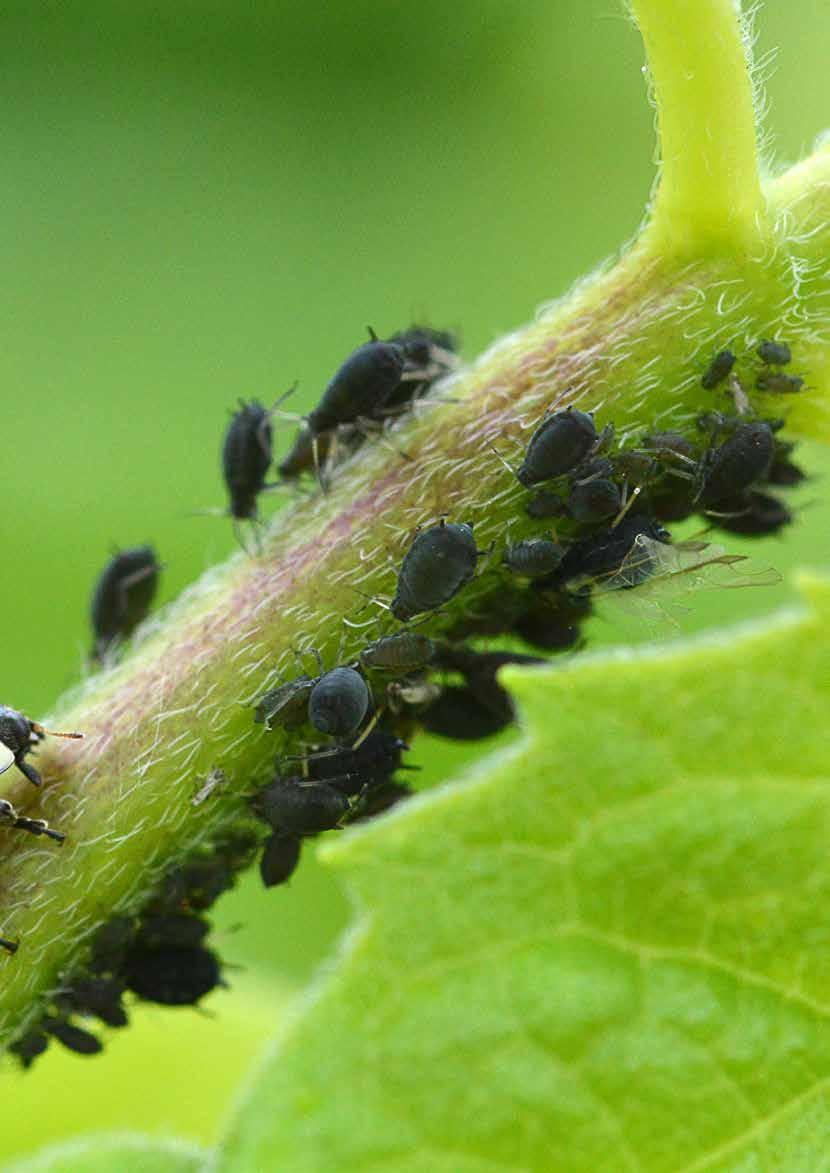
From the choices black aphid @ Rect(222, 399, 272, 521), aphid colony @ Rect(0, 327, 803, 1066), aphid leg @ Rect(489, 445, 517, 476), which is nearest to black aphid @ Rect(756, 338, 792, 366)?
aphid colony @ Rect(0, 327, 803, 1066)

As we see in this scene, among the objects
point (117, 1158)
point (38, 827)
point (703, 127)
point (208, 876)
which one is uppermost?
point (703, 127)

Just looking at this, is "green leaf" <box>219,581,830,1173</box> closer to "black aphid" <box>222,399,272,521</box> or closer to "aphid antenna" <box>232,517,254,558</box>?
"aphid antenna" <box>232,517,254,558</box>

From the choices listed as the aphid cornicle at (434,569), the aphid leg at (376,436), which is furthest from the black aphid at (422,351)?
the aphid cornicle at (434,569)

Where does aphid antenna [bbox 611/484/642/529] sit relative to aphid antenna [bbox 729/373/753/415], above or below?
below

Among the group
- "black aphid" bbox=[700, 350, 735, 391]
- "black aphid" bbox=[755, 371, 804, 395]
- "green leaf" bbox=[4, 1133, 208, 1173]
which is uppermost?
"black aphid" bbox=[700, 350, 735, 391]

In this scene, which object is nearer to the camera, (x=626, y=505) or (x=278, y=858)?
(x=626, y=505)

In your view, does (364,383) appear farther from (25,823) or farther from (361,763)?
(25,823)

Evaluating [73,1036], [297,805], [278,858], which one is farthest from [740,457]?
[73,1036]

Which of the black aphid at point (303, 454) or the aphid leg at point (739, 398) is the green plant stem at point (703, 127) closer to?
the aphid leg at point (739, 398)
